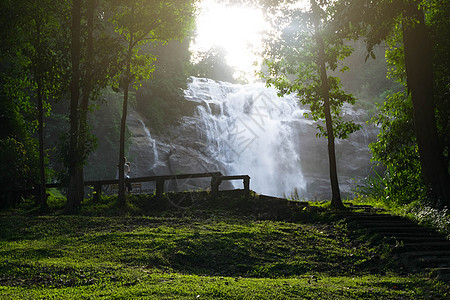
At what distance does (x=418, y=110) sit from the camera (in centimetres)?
1118

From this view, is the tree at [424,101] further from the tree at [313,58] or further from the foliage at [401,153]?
the tree at [313,58]

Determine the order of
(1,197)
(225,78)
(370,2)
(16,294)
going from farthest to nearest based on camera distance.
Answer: (225,78), (1,197), (370,2), (16,294)

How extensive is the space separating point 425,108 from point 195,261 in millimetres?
7569

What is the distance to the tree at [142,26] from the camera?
49.2 ft

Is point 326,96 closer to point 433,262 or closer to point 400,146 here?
point 400,146

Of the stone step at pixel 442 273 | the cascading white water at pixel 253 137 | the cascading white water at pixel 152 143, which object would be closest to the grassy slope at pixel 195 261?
the stone step at pixel 442 273

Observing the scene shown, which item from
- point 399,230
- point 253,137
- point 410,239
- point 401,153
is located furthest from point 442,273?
point 253,137

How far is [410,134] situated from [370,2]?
271 inches

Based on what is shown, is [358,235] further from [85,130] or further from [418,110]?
[85,130]

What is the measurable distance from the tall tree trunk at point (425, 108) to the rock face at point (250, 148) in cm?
2065

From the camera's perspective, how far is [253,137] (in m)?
36.1

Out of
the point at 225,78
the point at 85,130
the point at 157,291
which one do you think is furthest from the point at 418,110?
the point at 225,78

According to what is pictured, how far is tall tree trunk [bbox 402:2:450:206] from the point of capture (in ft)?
35.1

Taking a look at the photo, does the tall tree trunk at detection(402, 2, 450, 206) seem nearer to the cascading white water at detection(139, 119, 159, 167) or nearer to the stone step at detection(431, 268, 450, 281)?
the stone step at detection(431, 268, 450, 281)
